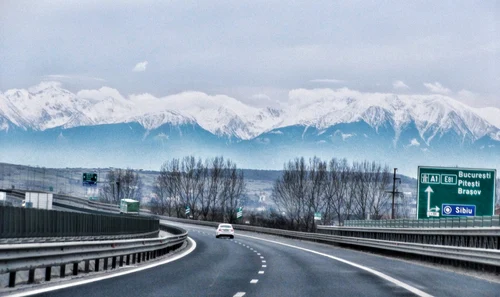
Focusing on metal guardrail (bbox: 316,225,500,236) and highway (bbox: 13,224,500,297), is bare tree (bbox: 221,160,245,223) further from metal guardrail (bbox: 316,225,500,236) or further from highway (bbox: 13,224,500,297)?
highway (bbox: 13,224,500,297)

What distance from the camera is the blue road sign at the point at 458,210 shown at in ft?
143

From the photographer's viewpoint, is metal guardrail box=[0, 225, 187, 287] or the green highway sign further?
the green highway sign

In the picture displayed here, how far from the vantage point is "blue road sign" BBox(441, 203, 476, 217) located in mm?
43531

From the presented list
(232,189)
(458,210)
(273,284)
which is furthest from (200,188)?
(273,284)

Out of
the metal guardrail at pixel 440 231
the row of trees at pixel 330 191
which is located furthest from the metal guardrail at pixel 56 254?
the row of trees at pixel 330 191

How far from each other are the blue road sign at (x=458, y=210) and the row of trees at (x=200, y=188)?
11212 cm

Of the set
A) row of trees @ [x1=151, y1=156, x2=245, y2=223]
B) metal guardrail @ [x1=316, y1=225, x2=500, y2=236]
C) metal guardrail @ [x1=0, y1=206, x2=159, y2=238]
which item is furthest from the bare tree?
metal guardrail @ [x1=0, y1=206, x2=159, y2=238]

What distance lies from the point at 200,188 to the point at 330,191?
95.6 ft

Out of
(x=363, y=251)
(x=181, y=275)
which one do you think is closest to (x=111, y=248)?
(x=181, y=275)

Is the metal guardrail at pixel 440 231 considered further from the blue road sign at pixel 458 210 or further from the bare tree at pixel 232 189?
the bare tree at pixel 232 189

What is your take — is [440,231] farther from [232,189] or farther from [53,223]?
[232,189]

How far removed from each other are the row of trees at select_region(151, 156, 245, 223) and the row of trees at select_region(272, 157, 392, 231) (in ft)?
33.4

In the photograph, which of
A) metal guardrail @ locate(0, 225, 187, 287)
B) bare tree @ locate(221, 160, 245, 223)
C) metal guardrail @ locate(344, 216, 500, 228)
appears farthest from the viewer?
bare tree @ locate(221, 160, 245, 223)

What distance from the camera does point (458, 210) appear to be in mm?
43969
